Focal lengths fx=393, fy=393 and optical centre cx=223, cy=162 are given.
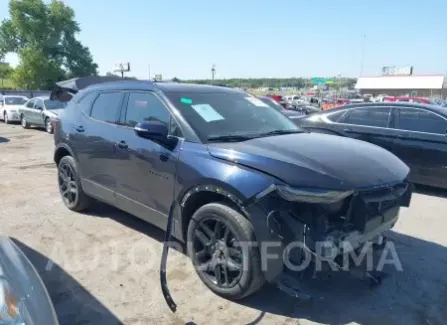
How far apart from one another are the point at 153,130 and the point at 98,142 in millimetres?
1372

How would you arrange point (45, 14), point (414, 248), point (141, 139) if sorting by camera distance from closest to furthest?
point (141, 139) < point (414, 248) < point (45, 14)

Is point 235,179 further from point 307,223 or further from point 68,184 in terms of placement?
point 68,184

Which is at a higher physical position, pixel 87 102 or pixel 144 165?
pixel 87 102

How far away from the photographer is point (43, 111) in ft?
52.7

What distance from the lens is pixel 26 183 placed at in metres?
7.15

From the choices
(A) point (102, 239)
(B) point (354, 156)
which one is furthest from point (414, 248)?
(A) point (102, 239)

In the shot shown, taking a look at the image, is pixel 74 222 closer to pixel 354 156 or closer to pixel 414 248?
pixel 354 156

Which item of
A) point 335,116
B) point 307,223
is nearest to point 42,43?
point 335,116

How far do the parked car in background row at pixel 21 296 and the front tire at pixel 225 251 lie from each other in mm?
1365

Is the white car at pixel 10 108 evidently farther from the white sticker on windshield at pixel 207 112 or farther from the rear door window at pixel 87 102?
the white sticker on windshield at pixel 207 112

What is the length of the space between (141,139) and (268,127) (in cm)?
130

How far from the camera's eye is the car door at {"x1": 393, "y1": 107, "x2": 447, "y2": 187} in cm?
648

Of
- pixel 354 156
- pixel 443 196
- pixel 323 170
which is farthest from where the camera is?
pixel 443 196

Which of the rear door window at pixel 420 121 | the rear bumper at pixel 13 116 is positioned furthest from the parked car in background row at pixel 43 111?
the rear door window at pixel 420 121
